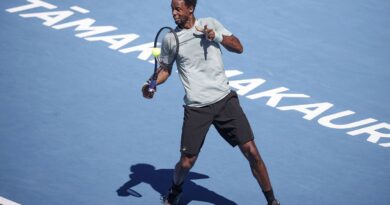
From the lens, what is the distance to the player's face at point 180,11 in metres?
6.68

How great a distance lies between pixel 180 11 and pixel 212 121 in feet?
3.49

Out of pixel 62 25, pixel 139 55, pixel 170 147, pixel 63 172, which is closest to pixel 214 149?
pixel 170 147

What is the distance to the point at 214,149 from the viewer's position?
8.62 meters

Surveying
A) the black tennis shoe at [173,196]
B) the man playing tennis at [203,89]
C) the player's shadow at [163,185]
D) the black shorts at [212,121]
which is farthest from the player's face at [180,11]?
the player's shadow at [163,185]

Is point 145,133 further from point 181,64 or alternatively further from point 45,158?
point 181,64

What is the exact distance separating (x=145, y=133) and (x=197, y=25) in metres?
2.31

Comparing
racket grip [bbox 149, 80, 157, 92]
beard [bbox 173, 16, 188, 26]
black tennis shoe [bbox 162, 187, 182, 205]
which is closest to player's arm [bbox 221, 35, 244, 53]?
beard [bbox 173, 16, 188, 26]

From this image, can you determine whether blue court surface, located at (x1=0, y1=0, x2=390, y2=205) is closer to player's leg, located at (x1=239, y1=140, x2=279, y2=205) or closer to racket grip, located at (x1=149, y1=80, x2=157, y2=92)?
player's leg, located at (x1=239, y1=140, x2=279, y2=205)

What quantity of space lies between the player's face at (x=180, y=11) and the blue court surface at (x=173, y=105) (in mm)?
1928

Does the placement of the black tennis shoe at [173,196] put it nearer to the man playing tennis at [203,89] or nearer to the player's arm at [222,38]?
the man playing tennis at [203,89]

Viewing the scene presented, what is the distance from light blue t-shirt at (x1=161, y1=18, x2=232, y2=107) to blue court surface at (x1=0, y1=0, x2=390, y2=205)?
1.30m

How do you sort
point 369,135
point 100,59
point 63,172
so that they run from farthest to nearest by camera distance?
point 100,59 → point 369,135 → point 63,172

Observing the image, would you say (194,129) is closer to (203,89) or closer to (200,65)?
(203,89)

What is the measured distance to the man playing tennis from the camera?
6.80 meters
